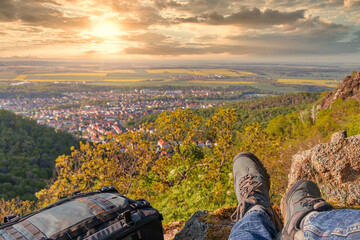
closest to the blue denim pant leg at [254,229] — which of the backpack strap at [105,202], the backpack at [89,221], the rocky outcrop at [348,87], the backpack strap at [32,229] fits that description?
the backpack at [89,221]

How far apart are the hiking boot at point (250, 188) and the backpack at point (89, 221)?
1.00 meters

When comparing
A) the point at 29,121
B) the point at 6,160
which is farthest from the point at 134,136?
the point at 29,121

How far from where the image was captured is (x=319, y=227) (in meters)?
1.45

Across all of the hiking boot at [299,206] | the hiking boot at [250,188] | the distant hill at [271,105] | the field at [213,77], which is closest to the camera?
the hiking boot at [299,206]

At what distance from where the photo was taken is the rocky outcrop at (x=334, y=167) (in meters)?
3.40

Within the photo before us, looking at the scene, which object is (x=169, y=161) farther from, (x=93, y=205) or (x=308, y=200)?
(x=308, y=200)

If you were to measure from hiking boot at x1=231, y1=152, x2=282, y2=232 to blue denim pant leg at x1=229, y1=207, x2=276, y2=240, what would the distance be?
252 millimetres

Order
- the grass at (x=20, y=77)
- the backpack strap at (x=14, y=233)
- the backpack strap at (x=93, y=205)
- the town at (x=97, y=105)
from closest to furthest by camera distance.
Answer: the backpack strap at (x=14, y=233) → the backpack strap at (x=93, y=205) → the town at (x=97, y=105) → the grass at (x=20, y=77)

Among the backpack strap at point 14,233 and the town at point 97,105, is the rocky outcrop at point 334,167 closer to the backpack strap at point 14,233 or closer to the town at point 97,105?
the backpack strap at point 14,233

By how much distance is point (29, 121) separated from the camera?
56594 millimetres

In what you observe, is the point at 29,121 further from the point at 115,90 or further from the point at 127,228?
the point at 127,228

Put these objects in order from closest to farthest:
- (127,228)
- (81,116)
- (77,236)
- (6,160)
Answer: (77,236)
(127,228)
(6,160)
(81,116)

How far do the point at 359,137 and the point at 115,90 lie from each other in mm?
116584

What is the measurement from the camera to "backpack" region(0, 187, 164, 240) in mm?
1860
